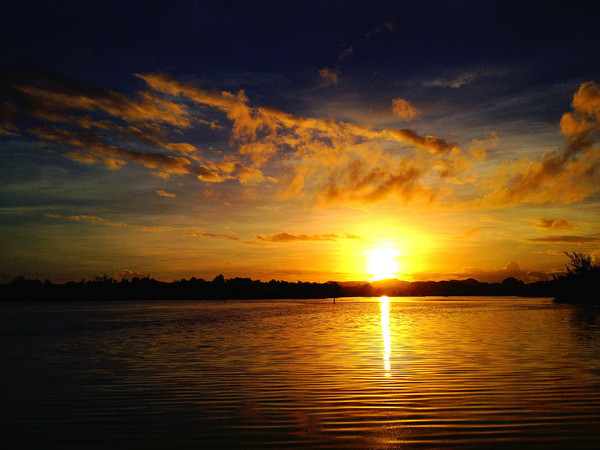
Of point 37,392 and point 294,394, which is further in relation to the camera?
point 37,392

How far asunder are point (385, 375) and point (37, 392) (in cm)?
1296

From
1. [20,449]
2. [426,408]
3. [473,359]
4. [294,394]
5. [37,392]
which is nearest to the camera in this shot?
[20,449]

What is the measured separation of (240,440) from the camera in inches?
432

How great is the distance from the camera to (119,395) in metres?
16.7

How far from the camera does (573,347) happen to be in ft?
93.8

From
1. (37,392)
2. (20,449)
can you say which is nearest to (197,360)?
(37,392)

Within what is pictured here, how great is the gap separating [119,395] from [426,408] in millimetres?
10001

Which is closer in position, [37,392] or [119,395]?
[119,395]

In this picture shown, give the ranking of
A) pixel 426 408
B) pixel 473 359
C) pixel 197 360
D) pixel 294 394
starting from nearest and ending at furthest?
1. pixel 426 408
2. pixel 294 394
3. pixel 473 359
4. pixel 197 360

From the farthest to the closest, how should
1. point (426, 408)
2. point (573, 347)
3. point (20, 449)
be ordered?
point (573, 347) < point (426, 408) < point (20, 449)

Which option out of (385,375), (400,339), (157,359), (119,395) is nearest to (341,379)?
(385,375)

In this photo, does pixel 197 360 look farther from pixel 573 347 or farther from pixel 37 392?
pixel 573 347

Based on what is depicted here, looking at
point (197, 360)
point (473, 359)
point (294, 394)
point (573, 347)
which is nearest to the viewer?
point (294, 394)

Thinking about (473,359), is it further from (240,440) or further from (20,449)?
(20,449)
